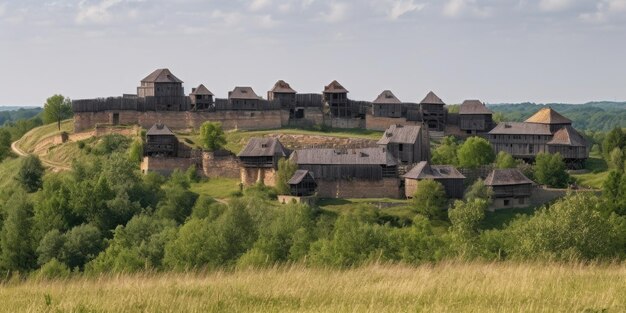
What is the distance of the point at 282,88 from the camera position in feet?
266

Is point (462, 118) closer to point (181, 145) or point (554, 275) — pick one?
point (181, 145)

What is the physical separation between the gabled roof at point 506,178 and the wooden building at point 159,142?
75.7 ft

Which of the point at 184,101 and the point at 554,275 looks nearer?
the point at 554,275

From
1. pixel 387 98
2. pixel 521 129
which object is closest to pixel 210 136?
pixel 387 98

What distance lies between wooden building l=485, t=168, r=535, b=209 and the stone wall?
624cm

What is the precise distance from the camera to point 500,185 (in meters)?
57.4

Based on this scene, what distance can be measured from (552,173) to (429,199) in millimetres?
12327

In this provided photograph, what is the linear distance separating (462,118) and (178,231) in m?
36.5

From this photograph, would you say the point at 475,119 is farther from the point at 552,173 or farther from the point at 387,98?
the point at 552,173

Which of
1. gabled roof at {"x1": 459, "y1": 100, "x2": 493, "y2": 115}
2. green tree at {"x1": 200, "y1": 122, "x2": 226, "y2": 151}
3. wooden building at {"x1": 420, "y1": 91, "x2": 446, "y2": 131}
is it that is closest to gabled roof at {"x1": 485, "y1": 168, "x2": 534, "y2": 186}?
gabled roof at {"x1": 459, "y1": 100, "x2": 493, "y2": 115}

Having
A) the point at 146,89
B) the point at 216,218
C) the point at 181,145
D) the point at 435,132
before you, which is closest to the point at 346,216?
the point at 216,218

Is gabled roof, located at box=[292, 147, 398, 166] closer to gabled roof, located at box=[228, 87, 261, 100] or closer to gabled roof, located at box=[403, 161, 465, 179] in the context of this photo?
gabled roof, located at box=[403, 161, 465, 179]

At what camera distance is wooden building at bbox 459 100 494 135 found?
76.8 metres

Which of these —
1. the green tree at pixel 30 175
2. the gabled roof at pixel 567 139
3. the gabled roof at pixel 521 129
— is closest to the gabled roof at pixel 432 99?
the gabled roof at pixel 521 129
